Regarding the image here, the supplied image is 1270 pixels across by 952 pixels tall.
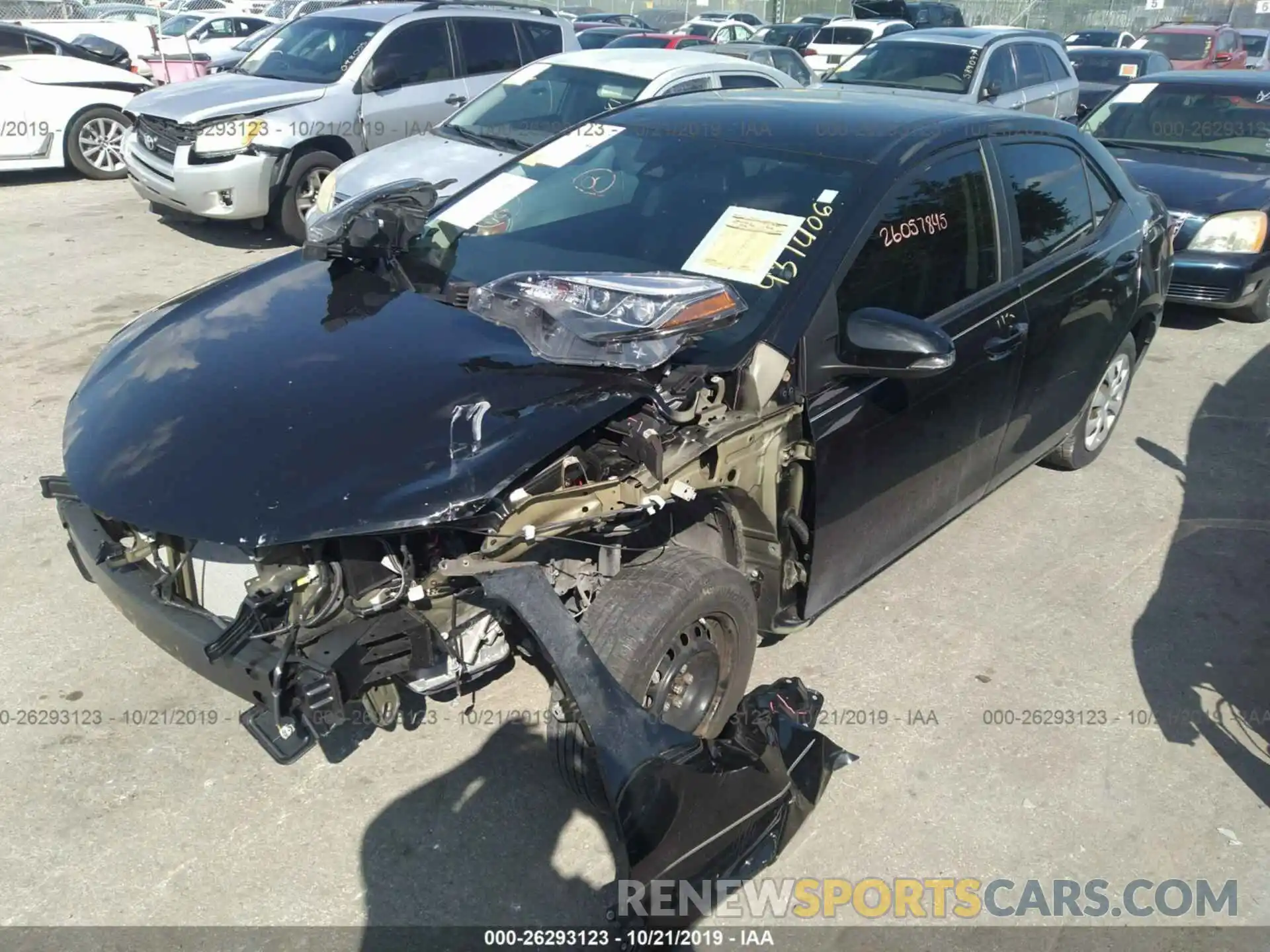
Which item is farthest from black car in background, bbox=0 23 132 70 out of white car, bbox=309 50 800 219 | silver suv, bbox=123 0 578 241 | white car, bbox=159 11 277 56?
white car, bbox=159 11 277 56

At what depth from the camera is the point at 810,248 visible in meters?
2.99

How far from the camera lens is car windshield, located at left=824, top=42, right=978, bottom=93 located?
33.2ft

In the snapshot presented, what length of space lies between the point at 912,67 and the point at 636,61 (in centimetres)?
440

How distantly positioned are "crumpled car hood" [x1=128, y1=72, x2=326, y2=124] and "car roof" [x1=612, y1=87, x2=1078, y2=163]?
16.9ft

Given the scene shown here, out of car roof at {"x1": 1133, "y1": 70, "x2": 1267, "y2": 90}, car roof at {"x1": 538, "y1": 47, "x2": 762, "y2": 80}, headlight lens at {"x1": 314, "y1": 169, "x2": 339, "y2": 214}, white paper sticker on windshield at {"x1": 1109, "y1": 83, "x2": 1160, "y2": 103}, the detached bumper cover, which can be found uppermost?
car roof at {"x1": 538, "y1": 47, "x2": 762, "y2": 80}

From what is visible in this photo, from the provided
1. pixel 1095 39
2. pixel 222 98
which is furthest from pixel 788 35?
pixel 222 98

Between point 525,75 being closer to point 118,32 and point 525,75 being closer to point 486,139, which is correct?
point 486,139

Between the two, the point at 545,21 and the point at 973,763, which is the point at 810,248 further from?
the point at 545,21

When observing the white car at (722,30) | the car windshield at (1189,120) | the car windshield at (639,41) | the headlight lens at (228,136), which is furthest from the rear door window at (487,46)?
the white car at (722,30)

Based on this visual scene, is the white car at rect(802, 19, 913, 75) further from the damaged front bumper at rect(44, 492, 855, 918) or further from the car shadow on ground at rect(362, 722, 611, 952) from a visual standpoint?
the damaged front bumper at rect(44, 492, 855, 918)

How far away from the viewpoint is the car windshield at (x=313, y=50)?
8.54m

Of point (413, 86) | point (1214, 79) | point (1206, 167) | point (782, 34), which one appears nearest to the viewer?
point (1206, 167)

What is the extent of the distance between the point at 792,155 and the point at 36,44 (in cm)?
1038

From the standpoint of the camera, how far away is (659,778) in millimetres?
2273
